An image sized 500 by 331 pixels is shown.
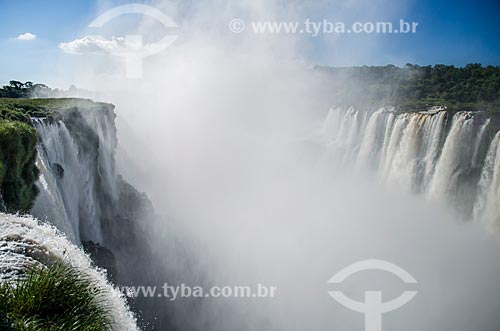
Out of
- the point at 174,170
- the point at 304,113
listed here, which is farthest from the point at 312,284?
the point at 304,113

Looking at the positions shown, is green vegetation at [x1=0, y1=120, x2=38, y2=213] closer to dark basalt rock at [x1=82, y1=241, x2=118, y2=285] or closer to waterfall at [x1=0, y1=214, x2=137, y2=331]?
waterfall at [x1=0, y1=214, x2=137, y2=331]

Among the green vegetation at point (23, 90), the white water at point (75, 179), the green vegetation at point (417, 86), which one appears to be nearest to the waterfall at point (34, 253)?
the white water at point (75, 179)

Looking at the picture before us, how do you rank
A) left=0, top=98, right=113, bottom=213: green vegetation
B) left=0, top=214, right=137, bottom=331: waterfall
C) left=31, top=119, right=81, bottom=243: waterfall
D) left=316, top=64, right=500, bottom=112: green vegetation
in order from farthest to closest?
1. left=316, top=64, right=500, bottom=112: green vegetation
2. left=31, top=119, right=81, bottom=243: waterfall
3. left=0, top=98, right=113, bottom=213: green vegetation
4. left=0, top=214, right=137, bottom=331: waterfall

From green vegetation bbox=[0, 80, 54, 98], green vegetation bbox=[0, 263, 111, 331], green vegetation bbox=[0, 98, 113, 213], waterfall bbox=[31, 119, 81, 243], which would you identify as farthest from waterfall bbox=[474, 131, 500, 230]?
green vegetation bbox=[0, 80, 54, 98]

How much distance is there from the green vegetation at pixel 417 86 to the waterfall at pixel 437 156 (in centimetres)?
456

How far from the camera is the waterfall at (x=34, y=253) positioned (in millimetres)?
4770

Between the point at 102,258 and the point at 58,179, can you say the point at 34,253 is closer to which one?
the point at 58,179

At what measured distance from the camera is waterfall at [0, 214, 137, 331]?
477 cm

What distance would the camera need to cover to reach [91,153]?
16562mm

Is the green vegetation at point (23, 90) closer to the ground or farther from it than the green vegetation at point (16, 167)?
farther from it

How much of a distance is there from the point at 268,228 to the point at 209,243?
5.19 m

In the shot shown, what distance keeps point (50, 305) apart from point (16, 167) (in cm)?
598

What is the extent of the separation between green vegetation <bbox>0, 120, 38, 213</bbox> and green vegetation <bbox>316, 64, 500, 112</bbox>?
95.8 feet

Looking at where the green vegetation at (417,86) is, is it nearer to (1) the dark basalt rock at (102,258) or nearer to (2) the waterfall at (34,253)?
(1) the dark basalt rock at (102,258)
